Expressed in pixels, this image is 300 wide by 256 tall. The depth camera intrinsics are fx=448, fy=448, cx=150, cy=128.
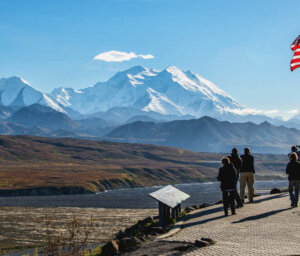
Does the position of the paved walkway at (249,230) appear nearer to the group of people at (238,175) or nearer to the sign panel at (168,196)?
the group of people at (238,175)

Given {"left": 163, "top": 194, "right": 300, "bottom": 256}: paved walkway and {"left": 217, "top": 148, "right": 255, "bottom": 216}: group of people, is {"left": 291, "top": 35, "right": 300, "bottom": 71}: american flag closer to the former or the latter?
{"left": 217, "top": 148, "right": 255, "bottom": 216}: group of people

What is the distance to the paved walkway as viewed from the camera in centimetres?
1316

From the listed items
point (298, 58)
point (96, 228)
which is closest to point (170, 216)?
point (298, 58)

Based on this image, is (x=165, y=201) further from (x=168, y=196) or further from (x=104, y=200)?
(x=104, y=200)

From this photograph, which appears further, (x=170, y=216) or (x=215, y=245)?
(x=170, y=216)

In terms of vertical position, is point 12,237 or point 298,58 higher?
point 298,58

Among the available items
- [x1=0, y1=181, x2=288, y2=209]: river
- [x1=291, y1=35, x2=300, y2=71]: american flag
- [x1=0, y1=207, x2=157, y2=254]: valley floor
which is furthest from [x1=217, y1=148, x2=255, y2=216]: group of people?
[x1=0, y1=181, x2=288, y2=209]: river

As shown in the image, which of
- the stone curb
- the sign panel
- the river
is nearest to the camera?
the stone curb

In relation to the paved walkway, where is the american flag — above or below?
above

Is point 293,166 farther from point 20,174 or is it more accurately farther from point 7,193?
point 20,174

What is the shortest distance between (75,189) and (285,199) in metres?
109

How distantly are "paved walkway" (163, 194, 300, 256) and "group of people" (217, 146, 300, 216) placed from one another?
0.65 m

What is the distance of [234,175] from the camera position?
800 inches

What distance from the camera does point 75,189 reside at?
429 feet
